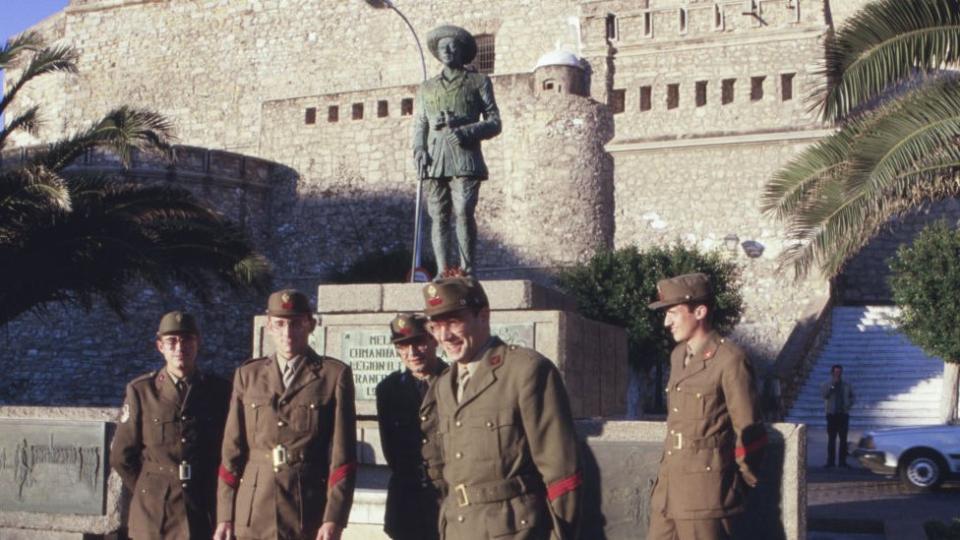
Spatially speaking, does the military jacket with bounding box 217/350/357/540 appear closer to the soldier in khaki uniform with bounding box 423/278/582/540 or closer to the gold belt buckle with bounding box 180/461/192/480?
the gold belt buckle with bounding box 180/461/192/480

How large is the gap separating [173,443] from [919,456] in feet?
30.1

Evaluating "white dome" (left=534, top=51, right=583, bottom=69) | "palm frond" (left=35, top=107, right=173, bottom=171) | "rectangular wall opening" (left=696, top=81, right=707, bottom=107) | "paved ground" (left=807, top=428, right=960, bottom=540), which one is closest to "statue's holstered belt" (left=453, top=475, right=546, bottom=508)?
"paved ground" (left=807, top=428, right=960, bottom=540)

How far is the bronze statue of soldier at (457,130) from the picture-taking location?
8.03 meters

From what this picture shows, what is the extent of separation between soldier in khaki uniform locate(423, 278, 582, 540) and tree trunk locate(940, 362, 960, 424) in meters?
14.1

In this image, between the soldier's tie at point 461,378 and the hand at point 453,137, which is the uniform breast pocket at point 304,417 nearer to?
the soldier's tie at point 461,378

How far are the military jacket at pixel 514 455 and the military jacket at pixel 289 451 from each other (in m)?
0.83

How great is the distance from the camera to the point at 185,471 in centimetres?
594

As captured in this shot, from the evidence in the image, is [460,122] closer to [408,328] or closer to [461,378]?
[408,328]

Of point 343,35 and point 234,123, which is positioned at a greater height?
point 343,35

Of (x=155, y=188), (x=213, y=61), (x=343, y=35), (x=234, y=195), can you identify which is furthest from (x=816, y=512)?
(x=213, y=61)

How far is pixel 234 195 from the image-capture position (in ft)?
84.9

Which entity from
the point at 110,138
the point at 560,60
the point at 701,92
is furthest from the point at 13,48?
the point at 701,92

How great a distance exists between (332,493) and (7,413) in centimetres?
313

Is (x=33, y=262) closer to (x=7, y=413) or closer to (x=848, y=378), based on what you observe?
(x=7, y=413)
